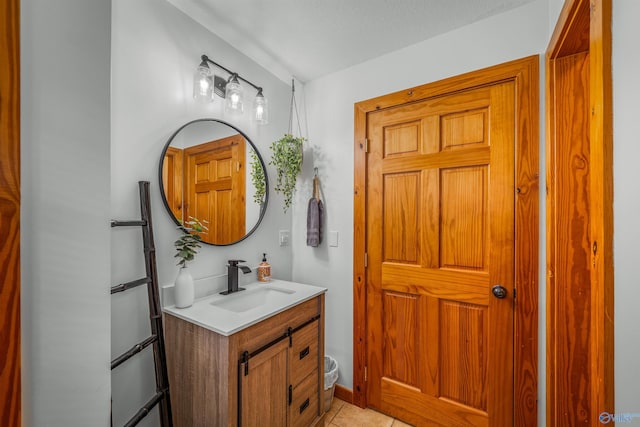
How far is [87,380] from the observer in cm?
45

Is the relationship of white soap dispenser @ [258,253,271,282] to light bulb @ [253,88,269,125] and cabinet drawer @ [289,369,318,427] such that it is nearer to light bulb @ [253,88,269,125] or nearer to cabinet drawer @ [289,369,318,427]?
cabinet drawer @ [289,369,318,427]

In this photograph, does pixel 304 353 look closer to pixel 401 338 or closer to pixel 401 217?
pixel 401 338

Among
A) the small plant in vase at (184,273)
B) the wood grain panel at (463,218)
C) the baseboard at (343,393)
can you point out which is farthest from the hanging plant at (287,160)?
the baseboard at (343,393)

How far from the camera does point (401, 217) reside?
178 cm

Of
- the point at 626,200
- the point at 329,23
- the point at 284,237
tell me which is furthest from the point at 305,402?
the point at 329,23

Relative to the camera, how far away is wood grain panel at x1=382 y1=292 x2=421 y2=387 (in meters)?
1.73

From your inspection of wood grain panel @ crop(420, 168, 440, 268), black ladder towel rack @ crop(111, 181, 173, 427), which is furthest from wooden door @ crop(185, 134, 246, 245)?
wood grain panel @ crop(420, 168, 440, 268)

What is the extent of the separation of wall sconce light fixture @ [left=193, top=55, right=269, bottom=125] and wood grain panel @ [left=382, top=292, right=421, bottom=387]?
148 cm

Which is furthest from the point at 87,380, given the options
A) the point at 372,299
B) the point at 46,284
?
the point at 372,299

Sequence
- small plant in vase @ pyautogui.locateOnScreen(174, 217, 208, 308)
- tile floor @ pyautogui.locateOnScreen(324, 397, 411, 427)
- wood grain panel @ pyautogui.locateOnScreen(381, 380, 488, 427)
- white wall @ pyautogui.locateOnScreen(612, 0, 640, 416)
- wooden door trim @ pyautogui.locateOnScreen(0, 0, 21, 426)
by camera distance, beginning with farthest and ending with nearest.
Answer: tile floor @ pyautogui.locateOnScreen(324, 397, 411, 427)
wood grain panel @ pyautogui.locateOnScreen(381, 380, 488, 427)
small plant in vase @ pyautogui.locateOnScreen(174, 217, 208, 308)
white wall @ pyautogui.locateOnScreen(612, 0, 640, 416)
wooden door trim @ pyautogui.locateOnScreen(0, 0, 21, 426)

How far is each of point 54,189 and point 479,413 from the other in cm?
205

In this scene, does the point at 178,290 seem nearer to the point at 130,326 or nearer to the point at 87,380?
the point at 130,326

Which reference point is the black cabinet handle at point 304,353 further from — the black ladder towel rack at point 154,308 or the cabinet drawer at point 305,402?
the black ladder towel rack at point 154,308

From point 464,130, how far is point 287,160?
1126 mm
